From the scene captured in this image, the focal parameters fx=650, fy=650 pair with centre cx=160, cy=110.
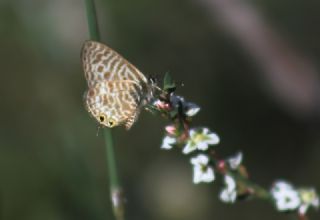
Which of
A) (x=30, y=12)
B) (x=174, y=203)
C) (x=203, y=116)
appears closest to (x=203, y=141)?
(x=174, y=203)

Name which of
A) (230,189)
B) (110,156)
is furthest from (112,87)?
(230,189)

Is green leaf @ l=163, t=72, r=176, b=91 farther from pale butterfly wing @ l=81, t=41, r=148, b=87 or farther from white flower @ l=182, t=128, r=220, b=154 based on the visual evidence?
pale butterfly wing @ l=81, t=41, r=148, b=87

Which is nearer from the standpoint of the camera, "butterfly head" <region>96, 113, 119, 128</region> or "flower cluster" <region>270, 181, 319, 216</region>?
"butterfly head" <region>96, 113, 119, 128</region>

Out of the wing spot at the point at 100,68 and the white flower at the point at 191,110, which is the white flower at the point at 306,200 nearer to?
the white flower at the point at 191,110

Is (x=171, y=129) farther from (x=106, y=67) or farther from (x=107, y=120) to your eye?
(x=106, y=67)

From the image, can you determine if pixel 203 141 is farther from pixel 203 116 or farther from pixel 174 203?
pixel 203 116

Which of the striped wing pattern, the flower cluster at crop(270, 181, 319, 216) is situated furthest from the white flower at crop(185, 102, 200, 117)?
the flower cluster at crop(270, 181, 319, 216)
